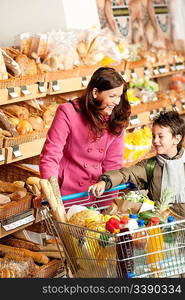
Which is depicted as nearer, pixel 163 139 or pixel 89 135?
pixel 163 139

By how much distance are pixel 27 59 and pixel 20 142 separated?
77cm

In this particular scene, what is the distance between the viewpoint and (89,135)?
3352mm

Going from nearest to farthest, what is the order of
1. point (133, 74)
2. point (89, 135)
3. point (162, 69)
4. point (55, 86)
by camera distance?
point (89, 135)
point (55, 86)
point (133, 74)
point (162, 69)

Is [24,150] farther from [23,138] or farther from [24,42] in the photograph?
[24,42]

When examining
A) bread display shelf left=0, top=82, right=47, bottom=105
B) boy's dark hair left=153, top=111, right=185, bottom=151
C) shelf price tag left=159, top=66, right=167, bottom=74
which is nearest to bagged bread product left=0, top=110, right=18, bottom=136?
bread display shelf left=0, top=82, right=47, bottom=105

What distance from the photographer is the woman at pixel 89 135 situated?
3.16m

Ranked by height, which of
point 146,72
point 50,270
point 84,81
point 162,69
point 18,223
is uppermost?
point 84,81

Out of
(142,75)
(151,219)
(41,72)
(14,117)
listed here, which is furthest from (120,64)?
(151,219)

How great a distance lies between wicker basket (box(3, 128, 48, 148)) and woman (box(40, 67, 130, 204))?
78 cm

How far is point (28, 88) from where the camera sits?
444 centimetres

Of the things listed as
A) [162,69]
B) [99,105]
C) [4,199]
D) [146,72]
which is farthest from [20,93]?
[162,69]

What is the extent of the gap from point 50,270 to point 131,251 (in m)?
1.92

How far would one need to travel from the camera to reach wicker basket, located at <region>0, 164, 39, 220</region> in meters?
3.96

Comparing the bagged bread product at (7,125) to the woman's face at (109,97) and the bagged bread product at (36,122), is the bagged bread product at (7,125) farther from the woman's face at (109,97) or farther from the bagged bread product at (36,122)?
the woman's face at (109,97)
